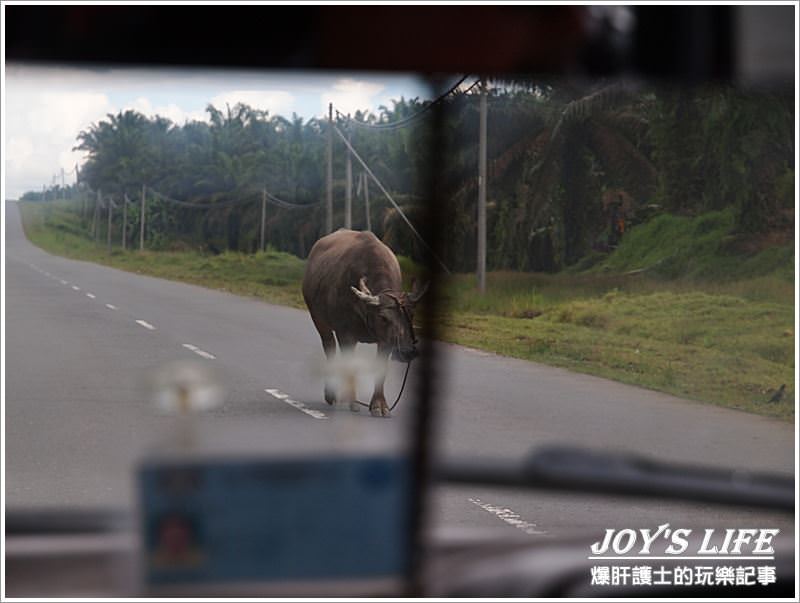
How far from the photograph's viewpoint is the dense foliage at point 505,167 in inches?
99.0

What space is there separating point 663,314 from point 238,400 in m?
5.76

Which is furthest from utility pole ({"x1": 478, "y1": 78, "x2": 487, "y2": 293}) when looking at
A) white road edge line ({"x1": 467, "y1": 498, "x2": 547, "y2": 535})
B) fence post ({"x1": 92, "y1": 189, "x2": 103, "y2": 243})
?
fence post ({"x1": 92, "y1": 189, "x2": 103, "y2": 243})

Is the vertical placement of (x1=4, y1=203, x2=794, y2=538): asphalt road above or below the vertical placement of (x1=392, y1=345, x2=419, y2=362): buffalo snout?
below

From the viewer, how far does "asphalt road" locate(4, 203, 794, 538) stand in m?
3.61

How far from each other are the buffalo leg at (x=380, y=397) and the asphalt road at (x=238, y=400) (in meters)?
0.08

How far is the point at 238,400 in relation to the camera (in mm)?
4242

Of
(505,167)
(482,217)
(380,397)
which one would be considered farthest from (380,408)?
(505,167)

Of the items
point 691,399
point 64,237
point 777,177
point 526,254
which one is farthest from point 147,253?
point 777,177

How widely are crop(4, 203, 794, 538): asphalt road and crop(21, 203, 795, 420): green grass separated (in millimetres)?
268

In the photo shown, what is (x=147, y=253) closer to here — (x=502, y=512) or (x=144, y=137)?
(x=144, y=137)

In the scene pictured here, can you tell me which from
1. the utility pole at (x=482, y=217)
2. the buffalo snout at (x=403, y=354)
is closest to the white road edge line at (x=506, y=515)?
the buffalo snout at (x=403, y=354)

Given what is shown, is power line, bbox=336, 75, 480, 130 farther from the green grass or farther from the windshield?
the green grass

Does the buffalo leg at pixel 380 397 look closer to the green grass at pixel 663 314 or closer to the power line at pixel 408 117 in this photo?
the green grass at pixel 663 314

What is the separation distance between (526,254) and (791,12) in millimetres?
3572
